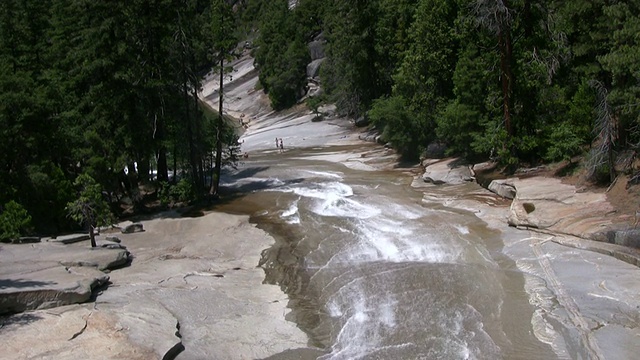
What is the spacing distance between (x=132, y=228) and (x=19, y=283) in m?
9.18

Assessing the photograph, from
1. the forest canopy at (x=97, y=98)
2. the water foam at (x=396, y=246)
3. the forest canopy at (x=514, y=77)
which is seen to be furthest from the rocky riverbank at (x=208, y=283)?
the forest canopy at (x=97, y=98)

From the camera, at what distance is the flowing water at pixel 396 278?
12.1 metres

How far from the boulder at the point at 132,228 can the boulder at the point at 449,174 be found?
1377 centimetres

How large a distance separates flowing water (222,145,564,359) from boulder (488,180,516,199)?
7.27 ft

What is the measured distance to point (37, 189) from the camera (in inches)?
838

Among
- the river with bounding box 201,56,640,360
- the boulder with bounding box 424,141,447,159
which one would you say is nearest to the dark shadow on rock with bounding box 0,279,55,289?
the river with bounding box 201,56,640,360

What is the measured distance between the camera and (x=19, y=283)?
43.3 ft

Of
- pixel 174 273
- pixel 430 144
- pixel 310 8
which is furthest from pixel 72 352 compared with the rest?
pixel 310 8

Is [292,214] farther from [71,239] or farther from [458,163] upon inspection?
[458,163]

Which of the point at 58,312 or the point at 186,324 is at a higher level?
the point at 58,312

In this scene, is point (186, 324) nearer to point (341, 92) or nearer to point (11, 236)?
point (11, 236)

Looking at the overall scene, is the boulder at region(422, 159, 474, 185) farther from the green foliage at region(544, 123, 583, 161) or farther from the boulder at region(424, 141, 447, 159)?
the green foliage at region(544, 123, 583, 161)

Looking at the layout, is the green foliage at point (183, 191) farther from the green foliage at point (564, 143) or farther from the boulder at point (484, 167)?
the green foliage at point (564, 143)

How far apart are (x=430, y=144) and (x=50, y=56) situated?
21.1 meters
